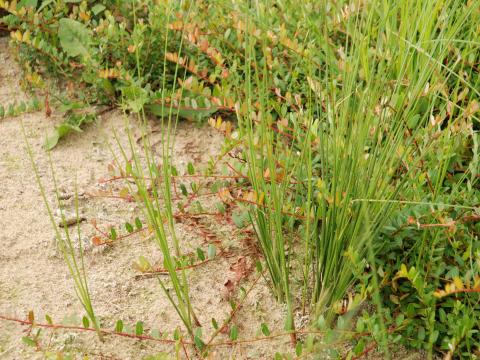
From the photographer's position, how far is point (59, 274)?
2.10 metres

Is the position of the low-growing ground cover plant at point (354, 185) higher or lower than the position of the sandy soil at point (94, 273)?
higher

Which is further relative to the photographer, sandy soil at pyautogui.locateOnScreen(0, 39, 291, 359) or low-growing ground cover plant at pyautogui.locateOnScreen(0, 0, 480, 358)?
sandy soil at pyautogui.locateOnScreen(0, 39, 291, 359)

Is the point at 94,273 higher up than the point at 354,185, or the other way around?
the point at 354,185

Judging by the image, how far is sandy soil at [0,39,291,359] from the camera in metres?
1.87

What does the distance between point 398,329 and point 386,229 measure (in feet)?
0.91

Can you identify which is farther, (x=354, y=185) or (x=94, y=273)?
(x=94, y=273)

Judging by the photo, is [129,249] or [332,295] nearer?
[332,295]

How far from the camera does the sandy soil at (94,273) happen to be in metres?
1.87

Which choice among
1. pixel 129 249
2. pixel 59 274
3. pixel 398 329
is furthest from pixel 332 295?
pixel 59 274

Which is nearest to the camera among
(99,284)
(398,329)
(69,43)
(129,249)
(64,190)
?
(398,329)

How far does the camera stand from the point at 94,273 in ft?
6.90

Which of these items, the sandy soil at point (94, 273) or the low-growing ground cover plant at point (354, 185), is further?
the sandy soil at point (94, 273)

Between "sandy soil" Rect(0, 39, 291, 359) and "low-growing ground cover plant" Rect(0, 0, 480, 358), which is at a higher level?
"low-growing ground cover plant" Rect(0, 0, 480, 358)

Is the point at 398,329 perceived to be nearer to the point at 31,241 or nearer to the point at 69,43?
the point at 31,241
